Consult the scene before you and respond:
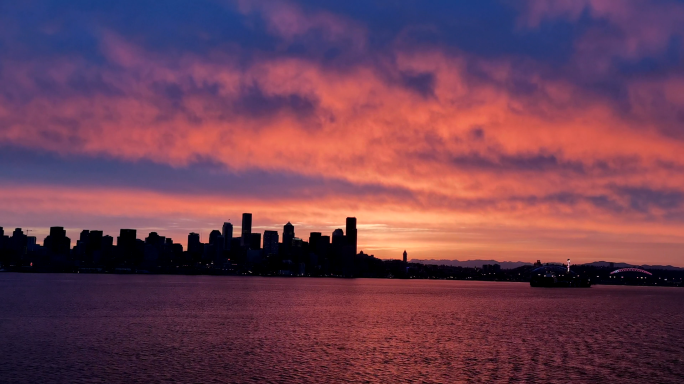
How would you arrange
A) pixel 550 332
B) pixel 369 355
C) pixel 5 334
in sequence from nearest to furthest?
pixel 369 355, pixel 5 334, pixel 550 332

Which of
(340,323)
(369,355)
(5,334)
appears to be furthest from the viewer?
(340,323)

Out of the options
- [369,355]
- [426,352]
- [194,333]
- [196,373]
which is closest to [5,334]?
[194,333]

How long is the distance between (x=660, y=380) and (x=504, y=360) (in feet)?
52.6

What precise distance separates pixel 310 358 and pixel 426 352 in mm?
15228

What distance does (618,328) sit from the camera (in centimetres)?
10900

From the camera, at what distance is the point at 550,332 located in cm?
9881

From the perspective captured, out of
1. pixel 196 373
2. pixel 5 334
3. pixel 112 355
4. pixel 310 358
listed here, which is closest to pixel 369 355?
pixel 310 358

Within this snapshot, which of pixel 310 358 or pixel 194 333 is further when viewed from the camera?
pixel 194 333

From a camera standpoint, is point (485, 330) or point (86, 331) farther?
point (485, 330)

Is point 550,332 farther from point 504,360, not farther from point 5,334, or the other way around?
point 5,334

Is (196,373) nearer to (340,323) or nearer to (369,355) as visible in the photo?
(369,355)

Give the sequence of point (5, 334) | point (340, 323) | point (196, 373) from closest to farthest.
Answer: point (196, 373) → point (5, 334) → point (340, 323)

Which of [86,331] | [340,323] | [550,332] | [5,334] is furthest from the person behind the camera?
[340,323]

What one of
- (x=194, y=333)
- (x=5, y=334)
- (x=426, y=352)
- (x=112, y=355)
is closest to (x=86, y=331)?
(x=5, y=334)
